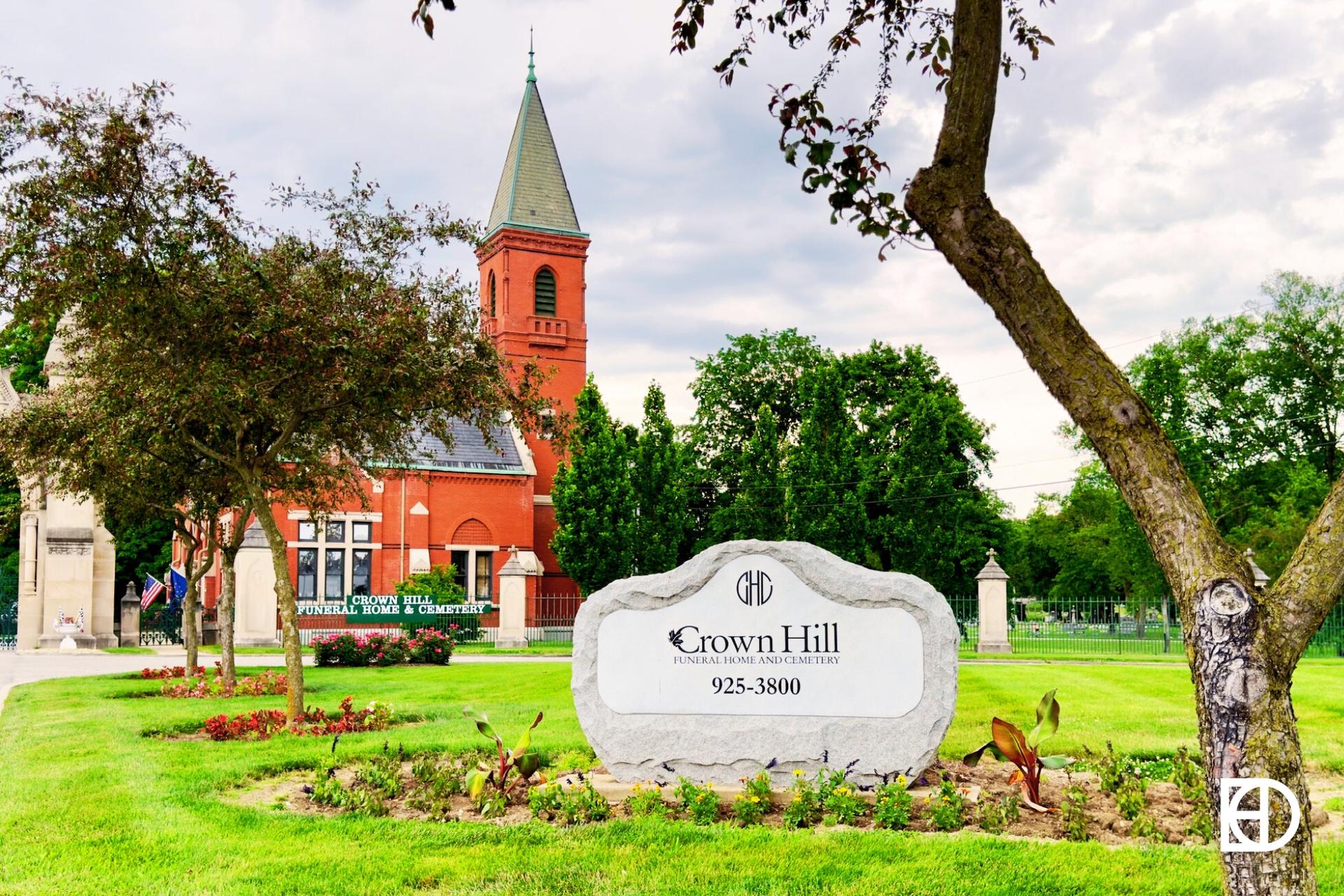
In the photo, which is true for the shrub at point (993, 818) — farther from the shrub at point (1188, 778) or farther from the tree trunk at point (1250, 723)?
the tree trunk at point (1250, 723)

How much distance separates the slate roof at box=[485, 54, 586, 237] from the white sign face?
51.0 metres

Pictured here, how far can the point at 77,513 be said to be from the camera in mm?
33688

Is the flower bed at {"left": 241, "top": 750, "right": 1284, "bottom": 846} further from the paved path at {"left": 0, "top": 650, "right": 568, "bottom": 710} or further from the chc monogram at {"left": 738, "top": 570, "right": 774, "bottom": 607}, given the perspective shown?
the paved path at {"left": 0, "top": 650, "right": 568, "bottom": 710}

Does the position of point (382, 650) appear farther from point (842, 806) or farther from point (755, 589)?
point (842, 806)

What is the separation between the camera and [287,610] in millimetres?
14266

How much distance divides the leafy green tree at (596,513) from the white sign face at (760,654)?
34.4 metres

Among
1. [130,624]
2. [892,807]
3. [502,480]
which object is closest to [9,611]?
[130,624]

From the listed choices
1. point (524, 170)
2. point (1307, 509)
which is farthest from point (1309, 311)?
point (524, 170)

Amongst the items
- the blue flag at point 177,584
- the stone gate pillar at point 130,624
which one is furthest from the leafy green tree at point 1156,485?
the blue flag at point 177,584

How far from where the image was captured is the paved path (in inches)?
960

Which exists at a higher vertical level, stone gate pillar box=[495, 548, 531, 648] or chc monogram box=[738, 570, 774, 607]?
chc monogram box=[738, 570, 774, 607]

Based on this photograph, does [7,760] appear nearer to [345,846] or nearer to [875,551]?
[345,846]

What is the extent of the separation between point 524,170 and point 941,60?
180 ft

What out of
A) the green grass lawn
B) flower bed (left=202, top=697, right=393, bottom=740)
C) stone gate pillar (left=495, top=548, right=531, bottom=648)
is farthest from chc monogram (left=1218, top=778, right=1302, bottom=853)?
stone gate pillar (left=495, top=548, right=531, bottom=648)
